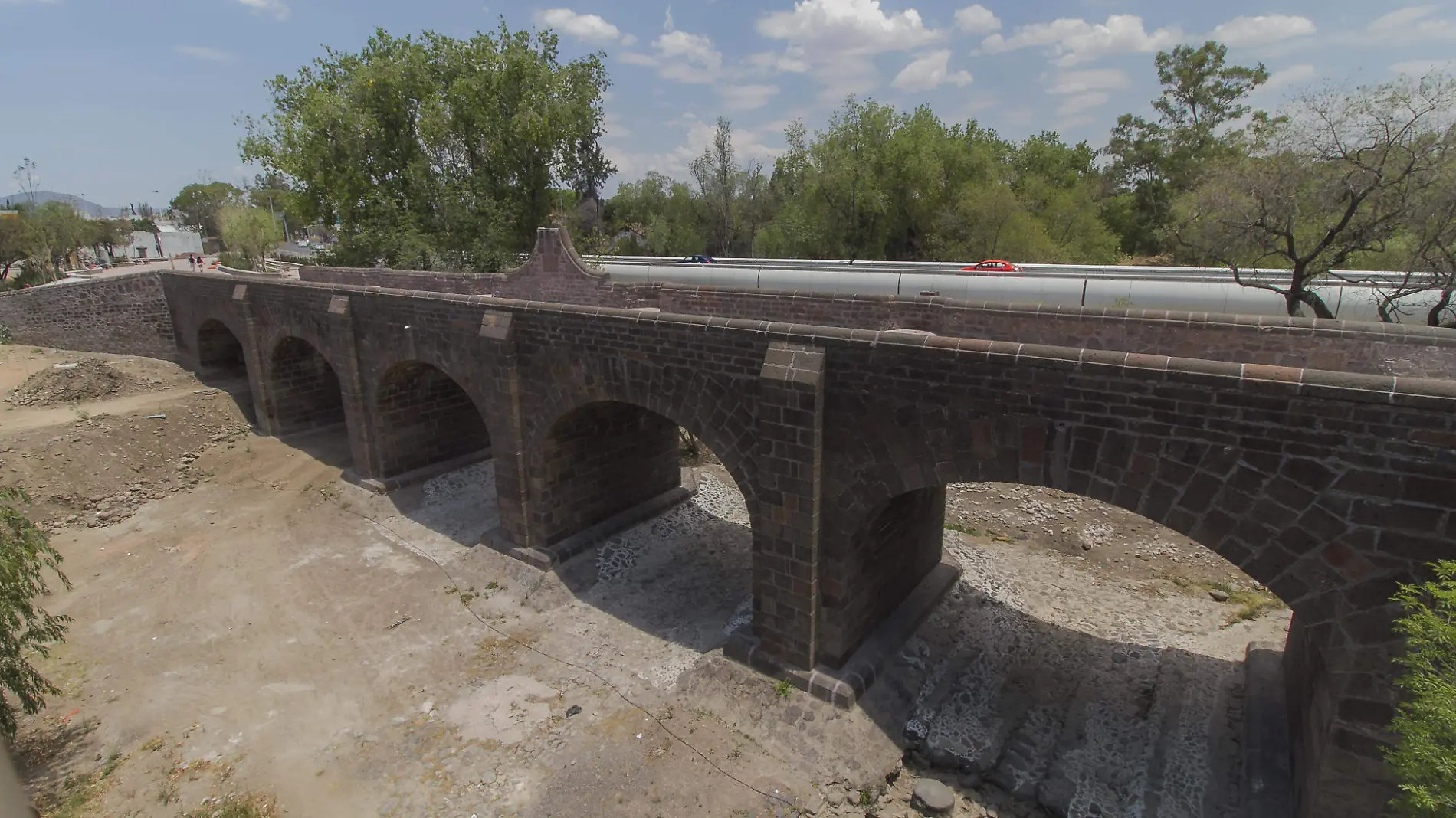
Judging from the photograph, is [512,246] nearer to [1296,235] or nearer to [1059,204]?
[1059,204]

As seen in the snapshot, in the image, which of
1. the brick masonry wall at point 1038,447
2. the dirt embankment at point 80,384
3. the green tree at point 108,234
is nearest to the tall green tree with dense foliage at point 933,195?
the brick masonry wall at point 1038,447

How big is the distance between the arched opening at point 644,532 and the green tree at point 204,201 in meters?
80.4

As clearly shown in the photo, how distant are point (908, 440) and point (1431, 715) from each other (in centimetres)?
386

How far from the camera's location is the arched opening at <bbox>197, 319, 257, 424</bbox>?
20.4 meters

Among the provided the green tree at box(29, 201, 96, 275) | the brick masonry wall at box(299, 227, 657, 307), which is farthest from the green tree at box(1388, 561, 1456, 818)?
the green tree at box(29, 201, 96, 275)

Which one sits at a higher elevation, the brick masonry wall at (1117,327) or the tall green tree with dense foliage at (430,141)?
the tall green tree with dense foliage at (430,141)

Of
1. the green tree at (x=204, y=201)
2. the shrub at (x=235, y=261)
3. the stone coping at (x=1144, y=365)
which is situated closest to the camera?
the stone coping at (x=1144, y=365)

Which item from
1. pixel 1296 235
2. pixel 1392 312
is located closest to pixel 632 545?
pixel 1392 312

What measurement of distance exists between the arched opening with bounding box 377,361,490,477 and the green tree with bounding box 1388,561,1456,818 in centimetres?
1315

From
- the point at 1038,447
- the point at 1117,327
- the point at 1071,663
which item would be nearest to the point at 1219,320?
the point at 1117,327

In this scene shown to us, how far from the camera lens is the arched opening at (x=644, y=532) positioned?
31.8 feet

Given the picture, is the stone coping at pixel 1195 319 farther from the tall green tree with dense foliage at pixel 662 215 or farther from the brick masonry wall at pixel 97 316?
the tall green tree with dense foliage at pixel 662 215

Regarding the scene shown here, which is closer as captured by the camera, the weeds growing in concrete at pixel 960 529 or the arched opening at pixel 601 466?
the arched opening at pixel 601 466

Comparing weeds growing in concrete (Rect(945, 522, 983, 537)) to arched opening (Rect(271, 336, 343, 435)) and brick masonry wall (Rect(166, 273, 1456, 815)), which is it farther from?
arched opening (Rect(271, 336, 343, 435))
